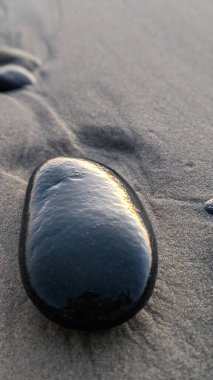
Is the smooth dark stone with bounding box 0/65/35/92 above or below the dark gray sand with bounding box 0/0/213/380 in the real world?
below

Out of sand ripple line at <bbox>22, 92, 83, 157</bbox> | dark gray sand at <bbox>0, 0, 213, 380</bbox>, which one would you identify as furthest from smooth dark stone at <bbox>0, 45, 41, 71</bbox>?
sand ripple line at <bbox>22, 92, 83, 157</bbox>

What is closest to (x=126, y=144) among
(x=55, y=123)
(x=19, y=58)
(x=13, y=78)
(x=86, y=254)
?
(x=55, y=123)

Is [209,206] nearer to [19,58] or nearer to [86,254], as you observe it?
[86,254]

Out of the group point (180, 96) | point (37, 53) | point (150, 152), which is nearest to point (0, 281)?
point (150, 152)

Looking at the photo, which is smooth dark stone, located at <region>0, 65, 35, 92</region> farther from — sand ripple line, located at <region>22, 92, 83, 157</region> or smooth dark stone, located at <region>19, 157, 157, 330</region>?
smooth dark stone, located at <region>19, 157, 157, 330</region>

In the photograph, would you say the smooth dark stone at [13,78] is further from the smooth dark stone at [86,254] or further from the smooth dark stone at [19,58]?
the smooth dark stone at [86,254]

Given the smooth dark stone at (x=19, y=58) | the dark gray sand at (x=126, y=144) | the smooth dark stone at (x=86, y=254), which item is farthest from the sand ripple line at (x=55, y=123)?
the smooth dark stone at (x=86, y=254)
